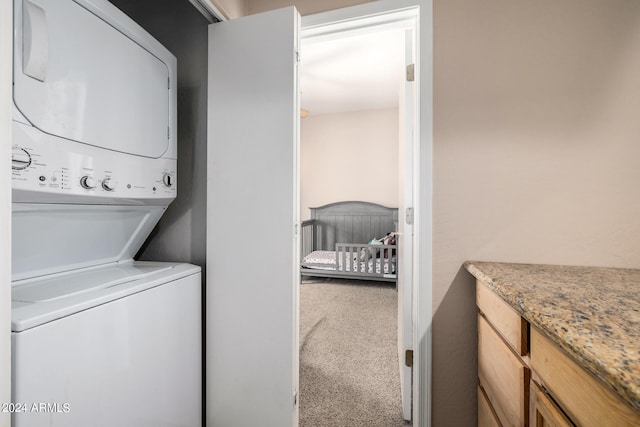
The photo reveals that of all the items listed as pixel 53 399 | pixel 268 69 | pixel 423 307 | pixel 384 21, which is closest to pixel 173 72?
pixel 268 69

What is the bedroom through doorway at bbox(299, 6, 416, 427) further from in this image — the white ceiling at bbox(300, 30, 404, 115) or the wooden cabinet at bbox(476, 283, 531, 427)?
the wooden cabinet at bbox(476, 283, 531, 427)

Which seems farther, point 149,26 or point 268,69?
point 149,26

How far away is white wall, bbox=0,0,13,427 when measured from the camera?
0.58 m

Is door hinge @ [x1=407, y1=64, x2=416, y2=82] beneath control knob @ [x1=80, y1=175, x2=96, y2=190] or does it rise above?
above

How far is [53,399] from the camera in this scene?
72cm

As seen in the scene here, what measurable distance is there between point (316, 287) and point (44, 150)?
345 cm

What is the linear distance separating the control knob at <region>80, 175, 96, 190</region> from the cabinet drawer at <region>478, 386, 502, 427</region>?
5.06ft

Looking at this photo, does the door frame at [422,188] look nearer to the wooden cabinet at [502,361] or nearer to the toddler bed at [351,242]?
the wooden cabinet at [502,361]

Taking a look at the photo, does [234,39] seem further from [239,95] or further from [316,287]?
[316,287]

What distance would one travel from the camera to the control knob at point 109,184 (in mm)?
982

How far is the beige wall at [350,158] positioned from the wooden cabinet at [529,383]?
359 centimetres

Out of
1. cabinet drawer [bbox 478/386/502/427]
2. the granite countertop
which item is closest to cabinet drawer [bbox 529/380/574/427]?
the granite countertop

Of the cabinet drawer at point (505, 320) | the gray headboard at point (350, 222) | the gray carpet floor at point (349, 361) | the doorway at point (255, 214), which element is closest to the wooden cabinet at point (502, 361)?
the cabinet drawer at point (505, 320)

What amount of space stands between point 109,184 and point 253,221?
539 millimetres
